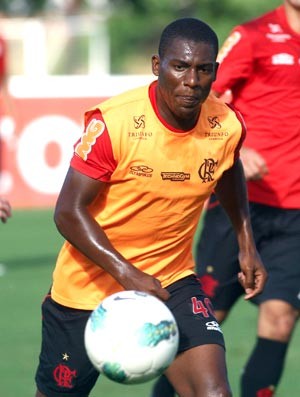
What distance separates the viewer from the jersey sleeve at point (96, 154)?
559 cm

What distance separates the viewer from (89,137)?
565cm

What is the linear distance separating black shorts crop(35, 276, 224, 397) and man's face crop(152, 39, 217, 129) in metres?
0.84

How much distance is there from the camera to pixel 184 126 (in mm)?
5773

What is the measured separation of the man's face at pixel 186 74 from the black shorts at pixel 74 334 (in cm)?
84

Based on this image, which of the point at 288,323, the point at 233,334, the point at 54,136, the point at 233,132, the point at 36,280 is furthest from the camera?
the point at 54,136

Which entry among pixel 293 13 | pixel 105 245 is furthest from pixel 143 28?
pixel 105 245

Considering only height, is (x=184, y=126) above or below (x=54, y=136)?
above

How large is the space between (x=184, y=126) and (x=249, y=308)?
5.18 m

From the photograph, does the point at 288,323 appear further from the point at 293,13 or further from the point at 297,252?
the point at 293,13

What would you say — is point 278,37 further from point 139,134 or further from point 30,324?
point 30,324

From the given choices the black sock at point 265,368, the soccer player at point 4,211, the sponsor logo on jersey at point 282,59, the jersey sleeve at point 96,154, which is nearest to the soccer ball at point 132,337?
the jersey sleeve at point 96,154

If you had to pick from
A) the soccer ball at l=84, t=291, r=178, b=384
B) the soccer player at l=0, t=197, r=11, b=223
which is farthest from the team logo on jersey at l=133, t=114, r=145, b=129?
the soccer player at l=0, t=197, r=11, b=223

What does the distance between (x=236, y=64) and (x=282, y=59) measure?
0.26 metres

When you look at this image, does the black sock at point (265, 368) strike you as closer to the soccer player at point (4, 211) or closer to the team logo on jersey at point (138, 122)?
the soccer player at point (4, 211)
